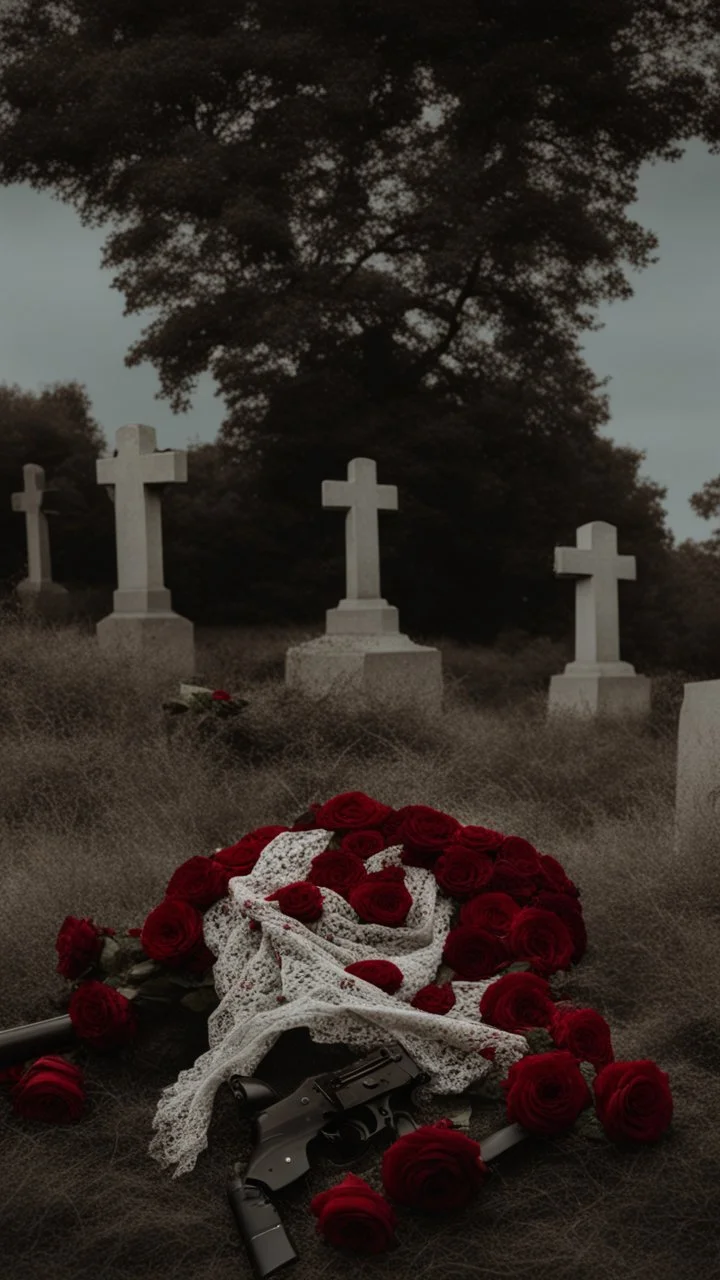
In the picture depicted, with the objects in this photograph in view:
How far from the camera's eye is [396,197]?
733 inches

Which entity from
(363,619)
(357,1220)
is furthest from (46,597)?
(357,1220)

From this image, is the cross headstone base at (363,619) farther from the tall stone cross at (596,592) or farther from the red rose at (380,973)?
the red rose at (380,973)

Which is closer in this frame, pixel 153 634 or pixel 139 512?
pixel 153 634

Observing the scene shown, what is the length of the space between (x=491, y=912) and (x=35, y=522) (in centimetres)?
1487

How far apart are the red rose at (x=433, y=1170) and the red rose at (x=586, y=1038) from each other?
569 mm

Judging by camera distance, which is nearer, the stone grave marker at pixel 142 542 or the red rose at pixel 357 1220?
the red rose at pixel 357 1220

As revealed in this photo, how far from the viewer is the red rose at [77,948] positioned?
381cm

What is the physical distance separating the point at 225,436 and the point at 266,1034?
53.9 feet

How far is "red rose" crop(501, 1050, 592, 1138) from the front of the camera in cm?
302

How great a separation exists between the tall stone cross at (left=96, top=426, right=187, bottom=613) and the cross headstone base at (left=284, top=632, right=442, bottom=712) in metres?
1.65

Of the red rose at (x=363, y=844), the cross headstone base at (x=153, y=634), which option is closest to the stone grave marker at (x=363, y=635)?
the cross headstone base at (x=153, y=634)

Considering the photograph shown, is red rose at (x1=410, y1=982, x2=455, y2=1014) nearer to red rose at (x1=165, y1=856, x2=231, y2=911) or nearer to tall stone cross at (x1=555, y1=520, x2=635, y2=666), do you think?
red rose at (x1=165, y1=856, x2=231, y2=911)

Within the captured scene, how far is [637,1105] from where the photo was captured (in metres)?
3.01

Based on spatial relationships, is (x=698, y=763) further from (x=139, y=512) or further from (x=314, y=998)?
(x=139, y=512)
